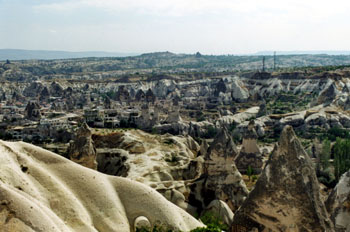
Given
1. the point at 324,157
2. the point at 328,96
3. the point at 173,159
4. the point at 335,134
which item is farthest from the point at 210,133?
the point at 173,159

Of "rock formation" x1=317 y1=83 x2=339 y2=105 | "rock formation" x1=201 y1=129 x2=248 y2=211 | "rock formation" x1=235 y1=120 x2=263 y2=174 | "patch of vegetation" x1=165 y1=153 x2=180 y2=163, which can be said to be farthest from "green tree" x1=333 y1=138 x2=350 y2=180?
"rock formation" x1=317 y1=83 x2=339 y2=105

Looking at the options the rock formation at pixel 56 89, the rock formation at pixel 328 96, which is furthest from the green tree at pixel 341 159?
the rock formation at pixel 56 89

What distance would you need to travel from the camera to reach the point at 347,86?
90.9 m

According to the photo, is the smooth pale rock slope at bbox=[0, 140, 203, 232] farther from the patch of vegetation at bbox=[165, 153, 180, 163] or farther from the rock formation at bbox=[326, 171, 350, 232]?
the patch of vegetation at bbox=[165, 153, 180, 163]

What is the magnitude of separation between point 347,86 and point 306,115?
22665 mm

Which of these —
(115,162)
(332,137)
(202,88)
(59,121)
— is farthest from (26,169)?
(202,88)

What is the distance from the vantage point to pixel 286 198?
14.4 meters

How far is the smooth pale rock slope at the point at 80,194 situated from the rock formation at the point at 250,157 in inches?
758

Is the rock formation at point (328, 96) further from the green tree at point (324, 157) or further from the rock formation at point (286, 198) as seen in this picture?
the rock formation at point (286, 198)

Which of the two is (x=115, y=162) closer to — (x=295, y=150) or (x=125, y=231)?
(x=125, y=231)

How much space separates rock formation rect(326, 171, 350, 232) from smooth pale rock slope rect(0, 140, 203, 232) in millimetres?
7962

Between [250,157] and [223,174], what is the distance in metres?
13.6

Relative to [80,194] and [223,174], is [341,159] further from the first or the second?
[80,194]

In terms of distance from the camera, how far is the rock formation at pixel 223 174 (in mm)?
29906
